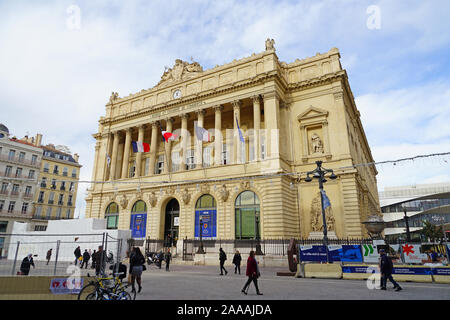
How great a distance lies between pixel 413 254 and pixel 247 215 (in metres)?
13.6

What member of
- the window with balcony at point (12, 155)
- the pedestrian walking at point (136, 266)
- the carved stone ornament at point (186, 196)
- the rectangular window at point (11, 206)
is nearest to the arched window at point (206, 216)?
the carved stone ornament at point (186, 196)

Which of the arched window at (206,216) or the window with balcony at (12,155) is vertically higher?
the window with balcony at (12,155)

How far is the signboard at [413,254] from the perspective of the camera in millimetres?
16188

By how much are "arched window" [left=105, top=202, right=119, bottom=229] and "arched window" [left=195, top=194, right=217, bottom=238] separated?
1184 centimetres

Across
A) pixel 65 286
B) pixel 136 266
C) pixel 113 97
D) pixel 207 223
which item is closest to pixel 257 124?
pixel 207 223

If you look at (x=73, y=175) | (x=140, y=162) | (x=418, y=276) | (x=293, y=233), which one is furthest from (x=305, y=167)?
(x=73, y=175)

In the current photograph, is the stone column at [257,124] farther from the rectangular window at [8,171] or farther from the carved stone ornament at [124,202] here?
the rectangular window at [8,171]

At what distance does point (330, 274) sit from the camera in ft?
50.0

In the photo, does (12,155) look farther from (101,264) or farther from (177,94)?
(101,264)

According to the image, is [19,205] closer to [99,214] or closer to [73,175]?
[73,175]

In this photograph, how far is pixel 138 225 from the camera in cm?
3262

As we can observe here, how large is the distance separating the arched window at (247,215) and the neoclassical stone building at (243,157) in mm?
91

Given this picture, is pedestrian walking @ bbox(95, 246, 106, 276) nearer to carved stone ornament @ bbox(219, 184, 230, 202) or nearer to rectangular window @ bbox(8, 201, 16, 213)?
carved stone ornament @ bbox(219, 184, 230, 202)
